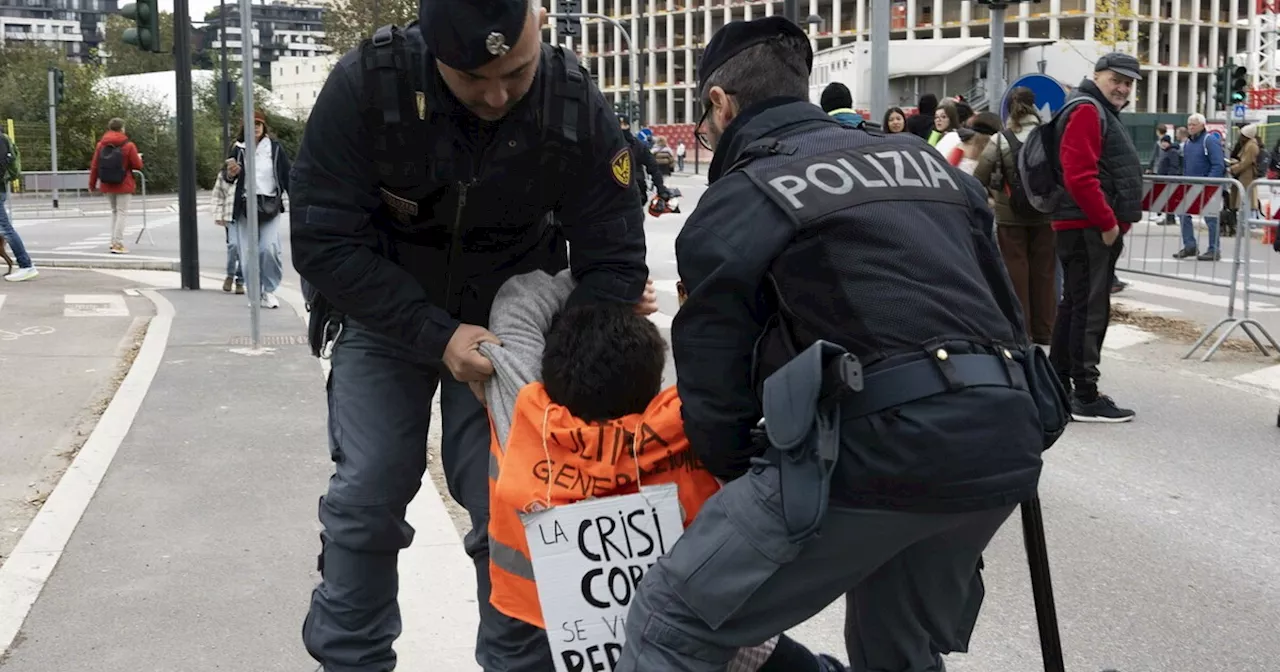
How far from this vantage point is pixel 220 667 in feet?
12.8

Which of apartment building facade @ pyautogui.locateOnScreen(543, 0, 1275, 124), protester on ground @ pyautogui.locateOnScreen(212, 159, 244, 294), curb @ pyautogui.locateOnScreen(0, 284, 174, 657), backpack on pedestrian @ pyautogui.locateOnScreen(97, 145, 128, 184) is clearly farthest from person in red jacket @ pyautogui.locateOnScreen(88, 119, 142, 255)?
apartment building facade @ pyautogui.locateOnScreen(543, 0, 1275, 124)

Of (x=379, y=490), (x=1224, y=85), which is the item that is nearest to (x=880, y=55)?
(x=379, y=490)

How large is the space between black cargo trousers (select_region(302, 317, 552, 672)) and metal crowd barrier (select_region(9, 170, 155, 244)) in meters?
32.0

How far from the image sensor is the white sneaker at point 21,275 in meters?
14.8

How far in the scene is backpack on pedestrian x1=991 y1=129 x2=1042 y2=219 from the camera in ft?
29.2

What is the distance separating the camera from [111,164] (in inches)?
787

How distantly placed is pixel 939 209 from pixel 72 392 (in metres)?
6.79

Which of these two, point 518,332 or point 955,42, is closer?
point 518,332

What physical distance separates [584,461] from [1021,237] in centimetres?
693

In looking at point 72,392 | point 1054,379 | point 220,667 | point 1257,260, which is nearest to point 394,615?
point 220,667

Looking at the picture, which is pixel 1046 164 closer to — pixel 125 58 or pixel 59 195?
pixel 59 195

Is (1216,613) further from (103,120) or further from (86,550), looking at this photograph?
(103,120)

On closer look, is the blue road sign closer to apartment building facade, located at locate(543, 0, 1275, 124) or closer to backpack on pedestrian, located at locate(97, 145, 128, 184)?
backpack on pedestrian, located at locate(97, 145, 128, 184)

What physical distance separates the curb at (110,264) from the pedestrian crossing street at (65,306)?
4490mm
